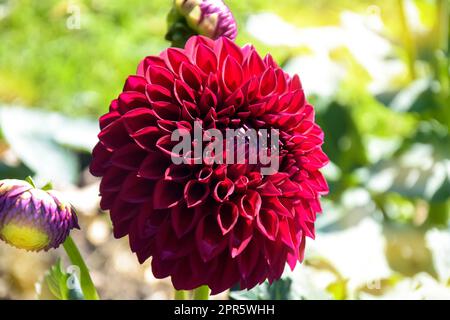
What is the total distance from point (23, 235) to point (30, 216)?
21 millimetres

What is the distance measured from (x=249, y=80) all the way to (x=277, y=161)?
0.29ft

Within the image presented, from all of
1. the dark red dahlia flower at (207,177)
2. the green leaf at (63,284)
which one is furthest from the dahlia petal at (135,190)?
the green leaf at (63,284)

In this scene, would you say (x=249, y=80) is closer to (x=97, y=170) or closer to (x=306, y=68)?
(x=97, y=170)

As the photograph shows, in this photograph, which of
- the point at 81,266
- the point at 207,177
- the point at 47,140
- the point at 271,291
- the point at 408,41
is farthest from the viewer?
the point at 408,41

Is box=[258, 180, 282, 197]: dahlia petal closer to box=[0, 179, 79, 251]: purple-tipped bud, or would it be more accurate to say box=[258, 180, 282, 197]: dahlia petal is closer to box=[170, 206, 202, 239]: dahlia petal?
box=[170, 206, 202, 239]: dahlia petal

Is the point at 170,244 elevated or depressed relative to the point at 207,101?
depressed

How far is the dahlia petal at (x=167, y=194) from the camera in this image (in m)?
0.73

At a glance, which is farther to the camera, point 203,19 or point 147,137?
point 203,19

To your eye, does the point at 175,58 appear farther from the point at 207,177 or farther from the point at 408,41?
Answer: the point at 408,41

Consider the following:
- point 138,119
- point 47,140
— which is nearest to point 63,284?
point 138,119

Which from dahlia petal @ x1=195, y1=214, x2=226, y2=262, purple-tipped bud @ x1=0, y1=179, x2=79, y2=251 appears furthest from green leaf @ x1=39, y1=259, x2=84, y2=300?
dahlia petal @ x1=195, y1=214, x2=226, y2=262

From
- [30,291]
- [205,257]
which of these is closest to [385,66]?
[30,291]

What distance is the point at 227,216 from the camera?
2.50ft

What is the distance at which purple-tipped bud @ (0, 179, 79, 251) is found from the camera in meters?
0.76
